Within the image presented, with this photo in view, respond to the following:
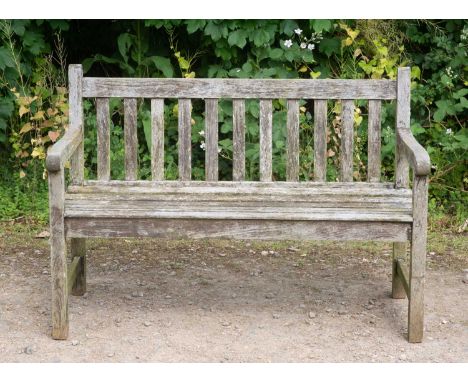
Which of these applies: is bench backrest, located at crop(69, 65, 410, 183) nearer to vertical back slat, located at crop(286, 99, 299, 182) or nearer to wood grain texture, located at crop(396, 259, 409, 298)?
vertical back slat, located at crop(286, 99, 299, 182)

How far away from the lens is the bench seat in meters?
4.10

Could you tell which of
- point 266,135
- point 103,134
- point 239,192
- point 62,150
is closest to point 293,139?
point 266,135

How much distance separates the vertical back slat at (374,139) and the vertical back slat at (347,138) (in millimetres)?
93

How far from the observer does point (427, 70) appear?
264 inches

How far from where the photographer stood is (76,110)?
4719mm

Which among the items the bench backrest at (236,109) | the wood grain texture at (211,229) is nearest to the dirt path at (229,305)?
the wood grain texture at (211,229)

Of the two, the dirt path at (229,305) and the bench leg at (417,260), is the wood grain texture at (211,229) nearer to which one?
the bench leg at (417,260)

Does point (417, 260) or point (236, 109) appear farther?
point (236, 109)

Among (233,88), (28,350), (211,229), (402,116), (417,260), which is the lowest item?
(28,350)

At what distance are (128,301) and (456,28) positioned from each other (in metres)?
3.19

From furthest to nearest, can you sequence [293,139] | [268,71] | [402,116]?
[268,71] < [293,139] < [402,116]

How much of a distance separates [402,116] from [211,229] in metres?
1.21

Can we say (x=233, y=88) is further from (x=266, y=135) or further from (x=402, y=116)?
(x=402, y=116)

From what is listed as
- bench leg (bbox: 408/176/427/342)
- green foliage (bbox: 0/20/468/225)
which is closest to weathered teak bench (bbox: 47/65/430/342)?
bench leg (bbox: 408/176/427/342)
